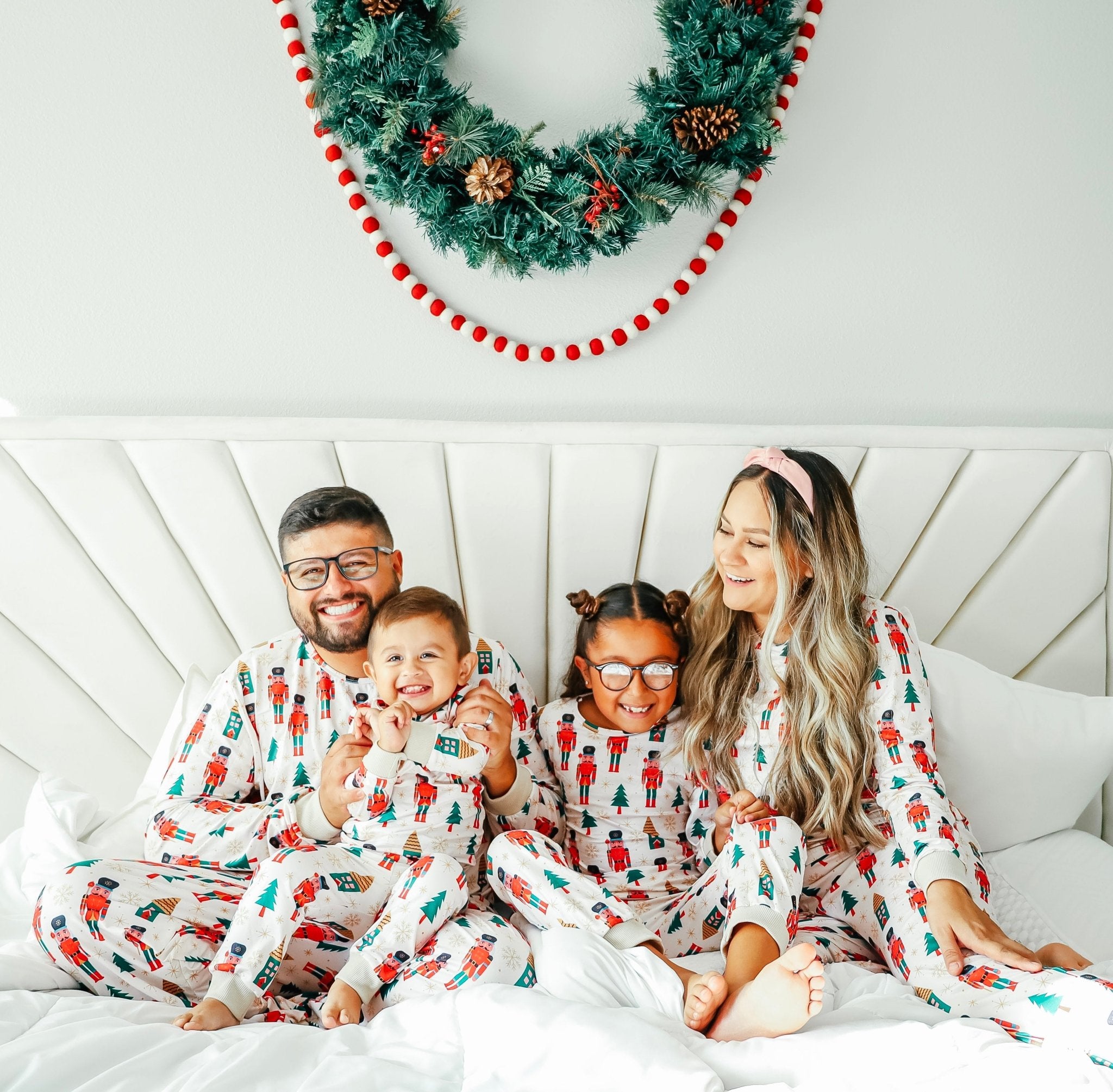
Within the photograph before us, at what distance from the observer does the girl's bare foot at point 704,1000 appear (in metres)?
1.02

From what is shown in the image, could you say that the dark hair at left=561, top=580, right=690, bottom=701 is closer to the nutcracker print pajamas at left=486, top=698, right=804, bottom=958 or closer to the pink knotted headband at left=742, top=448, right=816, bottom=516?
the nutcracker print pajamas at left=486, top=698, right=804, bottom=958

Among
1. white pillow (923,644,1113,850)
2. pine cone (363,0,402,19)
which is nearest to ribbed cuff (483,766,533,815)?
white pillow (923,644,1113,850)

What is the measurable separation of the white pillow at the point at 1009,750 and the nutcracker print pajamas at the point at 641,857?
0.35m

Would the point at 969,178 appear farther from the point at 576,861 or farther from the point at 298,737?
the point at 298,737

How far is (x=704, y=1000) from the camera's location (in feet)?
3.34

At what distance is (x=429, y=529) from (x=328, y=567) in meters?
0.28

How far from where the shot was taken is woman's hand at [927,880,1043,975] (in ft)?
3.50

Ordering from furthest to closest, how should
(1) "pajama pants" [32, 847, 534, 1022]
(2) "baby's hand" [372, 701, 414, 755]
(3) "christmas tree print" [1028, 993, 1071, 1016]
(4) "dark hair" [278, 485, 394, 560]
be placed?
(4) "dark hair" [278, 485, 394, 560] < (2) "baby's hand" [372, 701, 414, 755] < (1) "pajama pants" [32, 847, 534, 1022] < (3) "christmas tree print" [1028, 993, 1071, 1016]

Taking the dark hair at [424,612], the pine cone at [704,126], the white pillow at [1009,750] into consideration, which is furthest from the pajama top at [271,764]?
the pine cone at [704,126]

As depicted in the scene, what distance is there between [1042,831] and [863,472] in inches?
25.9

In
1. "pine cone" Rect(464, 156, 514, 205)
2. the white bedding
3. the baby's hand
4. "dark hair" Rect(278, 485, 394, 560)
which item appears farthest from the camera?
"pine cone" Rect(464, 156, 514, 205)

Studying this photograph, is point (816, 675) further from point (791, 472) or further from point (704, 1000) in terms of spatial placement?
point (704, 1000)

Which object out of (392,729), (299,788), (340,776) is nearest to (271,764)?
(299,788)

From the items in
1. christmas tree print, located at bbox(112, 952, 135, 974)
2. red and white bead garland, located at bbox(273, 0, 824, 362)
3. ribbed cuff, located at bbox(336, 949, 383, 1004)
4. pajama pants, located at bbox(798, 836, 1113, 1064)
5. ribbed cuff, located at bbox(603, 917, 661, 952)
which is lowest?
christmas tree print, located at bbox(112, 952, 135, 974)
